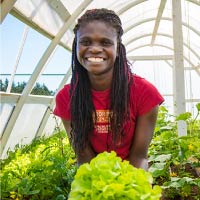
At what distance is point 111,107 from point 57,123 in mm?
2809

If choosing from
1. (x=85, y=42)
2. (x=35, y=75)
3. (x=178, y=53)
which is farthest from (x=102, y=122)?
(x=35, y=75)

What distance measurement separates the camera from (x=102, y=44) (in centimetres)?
156

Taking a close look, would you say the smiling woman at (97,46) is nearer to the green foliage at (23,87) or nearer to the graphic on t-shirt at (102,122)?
the graphic on t-shirt at (102,122)

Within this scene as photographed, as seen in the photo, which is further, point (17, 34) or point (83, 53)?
point (17, 34)

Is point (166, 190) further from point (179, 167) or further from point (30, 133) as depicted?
point (30, 133)

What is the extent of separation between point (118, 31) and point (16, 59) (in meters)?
3.22

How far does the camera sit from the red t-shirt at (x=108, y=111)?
1.75 meters

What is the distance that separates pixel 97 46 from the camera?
1.54 metres

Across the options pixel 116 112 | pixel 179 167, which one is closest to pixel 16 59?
pixel 179 167

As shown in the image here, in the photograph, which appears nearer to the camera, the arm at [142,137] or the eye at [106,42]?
the eye at [106,42]

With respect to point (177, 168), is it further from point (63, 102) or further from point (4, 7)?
point (4, 7)

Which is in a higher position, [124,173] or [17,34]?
[17,34]

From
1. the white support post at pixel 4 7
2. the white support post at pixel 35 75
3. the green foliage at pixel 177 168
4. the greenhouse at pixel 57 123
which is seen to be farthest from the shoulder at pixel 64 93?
the white support post at pixel 35 75

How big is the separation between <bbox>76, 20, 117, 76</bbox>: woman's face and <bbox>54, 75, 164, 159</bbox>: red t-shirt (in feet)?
0.80
